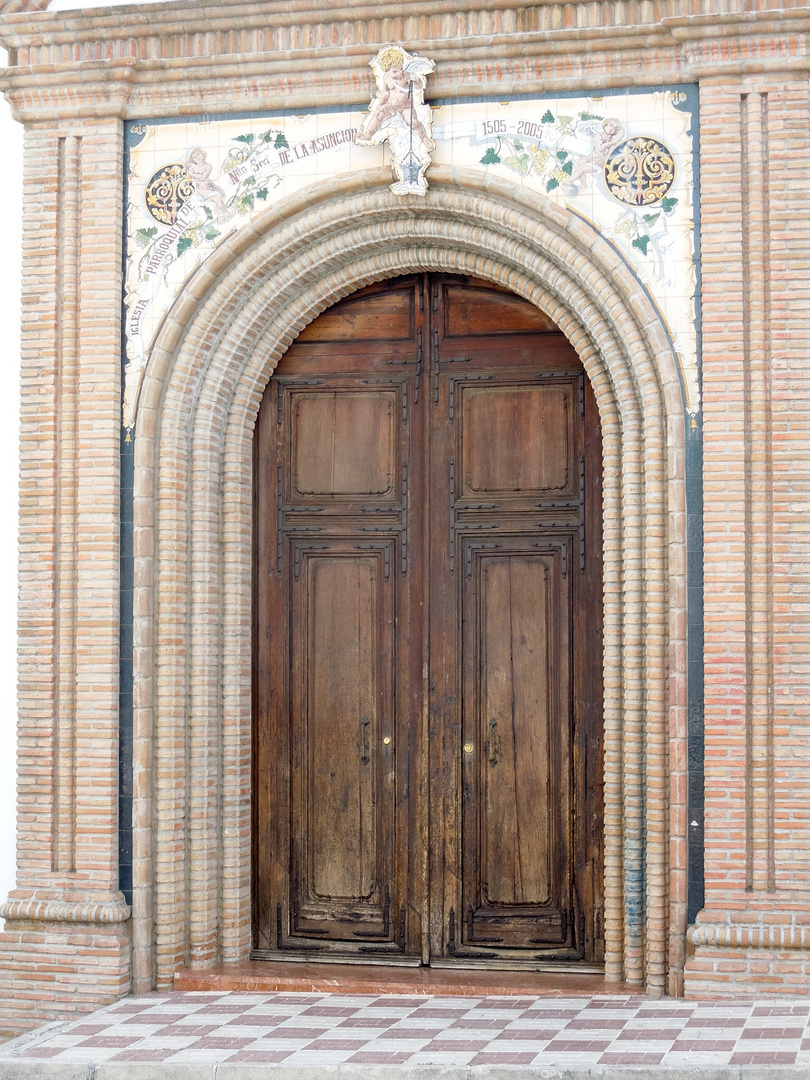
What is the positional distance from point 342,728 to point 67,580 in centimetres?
153

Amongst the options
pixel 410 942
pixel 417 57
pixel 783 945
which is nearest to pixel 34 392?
pixel 417 57

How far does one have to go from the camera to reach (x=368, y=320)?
21.8 feet

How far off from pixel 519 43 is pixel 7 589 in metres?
3.55

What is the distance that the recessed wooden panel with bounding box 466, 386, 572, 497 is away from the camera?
21.0ft

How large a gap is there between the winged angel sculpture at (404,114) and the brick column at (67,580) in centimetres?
133

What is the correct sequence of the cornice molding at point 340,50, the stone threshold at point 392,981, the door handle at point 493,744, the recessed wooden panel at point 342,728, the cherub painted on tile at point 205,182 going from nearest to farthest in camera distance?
the cornice molding at point 340,50 → the stone threshold at point 392,981 → the cherub painted on tile at point 205,182 → the door handle at point 493,744 → the recessed wooden panel at point 342,728

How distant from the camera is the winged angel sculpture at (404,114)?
6.00m

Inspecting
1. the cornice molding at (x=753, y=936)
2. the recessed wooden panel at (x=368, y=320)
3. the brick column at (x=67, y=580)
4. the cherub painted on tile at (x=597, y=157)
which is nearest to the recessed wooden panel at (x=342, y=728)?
the brick column at (x=67, y=580)

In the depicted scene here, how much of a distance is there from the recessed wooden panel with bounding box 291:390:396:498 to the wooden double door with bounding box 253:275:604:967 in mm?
10

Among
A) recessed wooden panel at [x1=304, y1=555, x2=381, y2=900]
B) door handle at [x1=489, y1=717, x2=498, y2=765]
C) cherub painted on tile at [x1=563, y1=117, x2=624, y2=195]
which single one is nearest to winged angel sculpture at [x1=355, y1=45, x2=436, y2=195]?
cherub painted on tile at [x1=563, y1=117, x2=624, y2=195]

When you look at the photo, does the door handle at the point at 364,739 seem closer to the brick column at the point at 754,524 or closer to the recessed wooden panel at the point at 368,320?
the brick column at the point at 754,524

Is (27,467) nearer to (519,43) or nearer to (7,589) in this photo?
(7,589)

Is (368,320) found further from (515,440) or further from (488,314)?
(515,440)

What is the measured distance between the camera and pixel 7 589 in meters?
6.47
